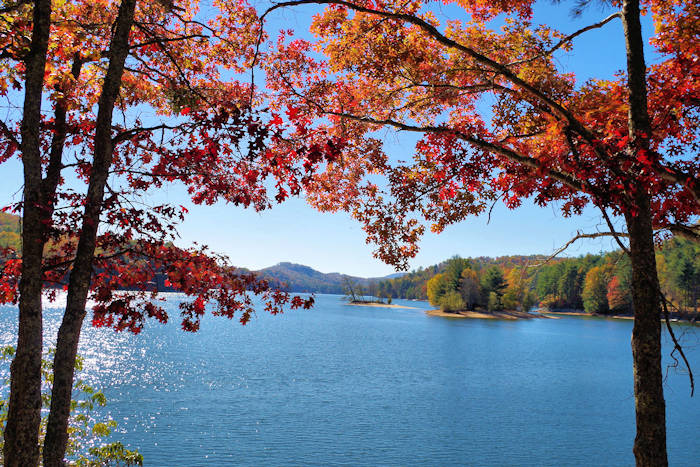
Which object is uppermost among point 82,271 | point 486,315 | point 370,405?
point 82,271

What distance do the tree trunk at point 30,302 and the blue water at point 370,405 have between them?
932cm

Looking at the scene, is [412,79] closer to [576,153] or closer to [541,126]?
[541,126]

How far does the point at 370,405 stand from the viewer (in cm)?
2223

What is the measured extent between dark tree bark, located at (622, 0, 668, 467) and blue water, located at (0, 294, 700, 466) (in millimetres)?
3049

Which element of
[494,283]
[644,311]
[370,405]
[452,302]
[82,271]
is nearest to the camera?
[82,271]

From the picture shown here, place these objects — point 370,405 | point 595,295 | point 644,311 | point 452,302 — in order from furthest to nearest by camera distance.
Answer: point 595,295 → point 452,302 → point 370,405 → point 644,311

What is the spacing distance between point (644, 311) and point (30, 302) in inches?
268

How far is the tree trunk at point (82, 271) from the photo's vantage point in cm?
457

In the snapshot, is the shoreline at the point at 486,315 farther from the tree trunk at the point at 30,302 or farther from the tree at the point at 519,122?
the tree trunk at the point at 30,302

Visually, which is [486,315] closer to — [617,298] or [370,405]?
[617,298]

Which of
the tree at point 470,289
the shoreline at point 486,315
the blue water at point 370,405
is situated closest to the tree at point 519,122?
the blue water at point 370,405

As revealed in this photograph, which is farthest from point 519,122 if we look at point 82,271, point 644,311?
point 82,271

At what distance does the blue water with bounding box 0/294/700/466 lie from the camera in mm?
16422

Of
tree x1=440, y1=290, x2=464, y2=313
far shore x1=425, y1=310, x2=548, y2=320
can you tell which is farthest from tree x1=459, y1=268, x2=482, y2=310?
far shore x1=425, y1=310, x2=548, y2=320
